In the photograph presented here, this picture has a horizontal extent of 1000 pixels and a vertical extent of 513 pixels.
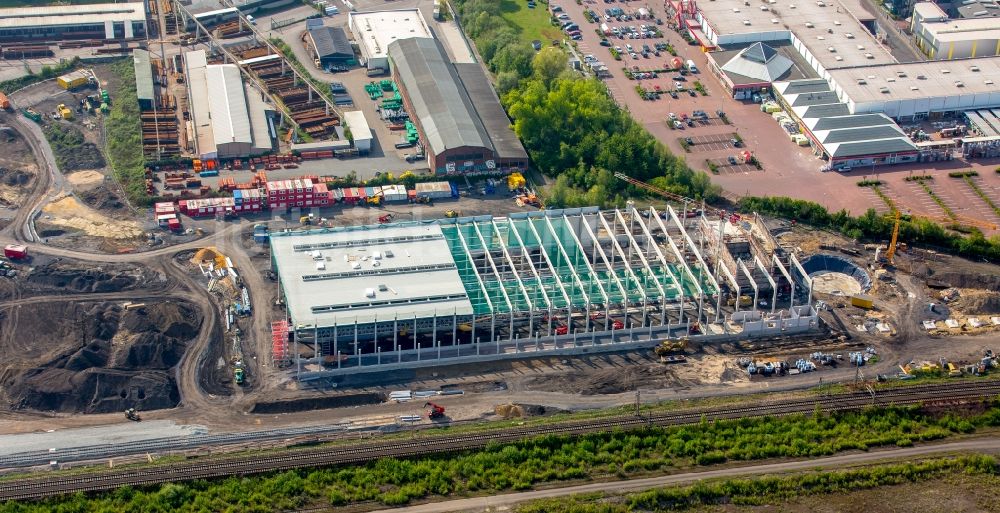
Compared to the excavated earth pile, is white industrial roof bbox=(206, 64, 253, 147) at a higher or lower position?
higher

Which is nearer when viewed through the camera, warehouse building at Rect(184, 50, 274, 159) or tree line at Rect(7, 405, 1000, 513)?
tree line at Rect(7, 405, 1000, 513)

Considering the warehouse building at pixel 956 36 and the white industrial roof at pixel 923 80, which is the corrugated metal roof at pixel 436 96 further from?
the warehouse building at pixel 956 36

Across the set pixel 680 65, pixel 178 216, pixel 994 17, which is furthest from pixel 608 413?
pixel 994 17

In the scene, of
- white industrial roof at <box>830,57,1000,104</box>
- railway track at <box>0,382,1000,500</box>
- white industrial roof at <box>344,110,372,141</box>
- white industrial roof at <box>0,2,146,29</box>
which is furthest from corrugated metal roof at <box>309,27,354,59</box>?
railway track at <box>0,382,1000,500</box>

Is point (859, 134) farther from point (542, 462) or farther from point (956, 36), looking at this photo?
point (542, 462)

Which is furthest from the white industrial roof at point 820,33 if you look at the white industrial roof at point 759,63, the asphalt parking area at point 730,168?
the asphalt parking area at point 730,168

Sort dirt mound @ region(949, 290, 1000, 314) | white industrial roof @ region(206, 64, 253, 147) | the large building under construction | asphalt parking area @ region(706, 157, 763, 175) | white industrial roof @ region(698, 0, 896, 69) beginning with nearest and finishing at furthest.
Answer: the large building under construction, dirt mound @ region(949, 290, 1000, 314), white industrial roof @ region(206, 64, 253, 147), asphalt parking area @ region(706, 157, 763, 175), white industrial roof @ region(698, 0, 896, 69)

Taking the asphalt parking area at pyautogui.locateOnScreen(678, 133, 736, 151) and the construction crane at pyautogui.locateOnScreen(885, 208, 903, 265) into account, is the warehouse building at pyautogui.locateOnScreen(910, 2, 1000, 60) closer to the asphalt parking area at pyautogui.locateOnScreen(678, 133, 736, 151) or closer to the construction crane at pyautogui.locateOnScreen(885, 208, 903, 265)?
the asphalt parking area at pyautogui.locateOnScreen(678, 133, 736, 151)

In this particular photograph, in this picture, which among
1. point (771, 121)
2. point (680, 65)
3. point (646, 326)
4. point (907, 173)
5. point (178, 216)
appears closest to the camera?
point (646, 326)

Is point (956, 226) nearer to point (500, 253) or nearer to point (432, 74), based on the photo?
point (500, 253)
